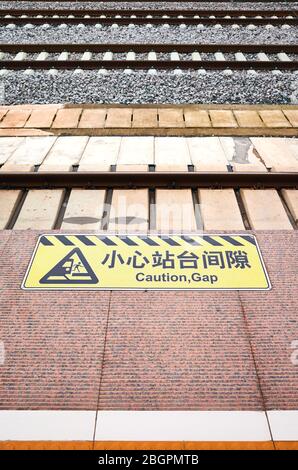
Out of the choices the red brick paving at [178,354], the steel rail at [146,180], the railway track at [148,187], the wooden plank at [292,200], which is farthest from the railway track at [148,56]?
the red brick paving at [178,354]

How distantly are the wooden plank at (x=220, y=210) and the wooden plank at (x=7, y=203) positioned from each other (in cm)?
214

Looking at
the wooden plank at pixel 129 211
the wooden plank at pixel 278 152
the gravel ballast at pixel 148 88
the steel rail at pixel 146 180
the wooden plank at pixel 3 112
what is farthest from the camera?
the gravel ballast at pixel 148 88

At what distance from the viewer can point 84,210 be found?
390 cm

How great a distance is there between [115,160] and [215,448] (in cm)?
352

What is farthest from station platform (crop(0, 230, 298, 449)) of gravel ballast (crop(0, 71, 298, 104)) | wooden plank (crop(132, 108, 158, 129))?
gravel ballast (crop(0, 71, 298, 104))

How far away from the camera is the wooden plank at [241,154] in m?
4.45

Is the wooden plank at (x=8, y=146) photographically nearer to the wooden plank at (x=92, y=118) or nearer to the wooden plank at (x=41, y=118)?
the wooden plank at (x=41, y=118)

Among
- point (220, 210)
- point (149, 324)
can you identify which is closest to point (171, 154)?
point (220, 210)

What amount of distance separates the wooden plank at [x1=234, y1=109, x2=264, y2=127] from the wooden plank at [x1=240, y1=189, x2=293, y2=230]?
1853mm

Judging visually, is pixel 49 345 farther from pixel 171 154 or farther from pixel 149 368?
pixel 171 154

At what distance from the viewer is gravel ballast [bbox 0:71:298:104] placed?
Result: 6.19 metres

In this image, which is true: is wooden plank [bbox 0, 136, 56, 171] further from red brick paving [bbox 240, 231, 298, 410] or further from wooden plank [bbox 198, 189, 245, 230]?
red brick paving [bbox 240, 231, 298, 410]

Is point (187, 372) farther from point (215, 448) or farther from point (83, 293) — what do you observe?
point (83, 293)

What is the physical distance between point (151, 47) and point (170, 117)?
251 cm
